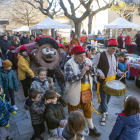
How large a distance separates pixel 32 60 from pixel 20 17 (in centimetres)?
2527

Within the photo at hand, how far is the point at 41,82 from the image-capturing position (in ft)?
10.00

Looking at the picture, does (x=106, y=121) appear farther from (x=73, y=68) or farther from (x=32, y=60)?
(x=32, y=60)

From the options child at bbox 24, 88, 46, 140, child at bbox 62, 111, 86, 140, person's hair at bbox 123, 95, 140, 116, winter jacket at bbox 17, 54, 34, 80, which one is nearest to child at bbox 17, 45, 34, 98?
winter jacket at bbox 17, 54, 34, 80

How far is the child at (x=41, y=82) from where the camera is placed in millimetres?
2986

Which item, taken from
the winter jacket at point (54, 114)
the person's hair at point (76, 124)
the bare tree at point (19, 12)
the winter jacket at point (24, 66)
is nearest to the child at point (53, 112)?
the winter jacket at point (54, 114)

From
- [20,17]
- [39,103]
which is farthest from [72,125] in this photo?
[20,17]

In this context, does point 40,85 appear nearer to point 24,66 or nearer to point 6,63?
point 6,63

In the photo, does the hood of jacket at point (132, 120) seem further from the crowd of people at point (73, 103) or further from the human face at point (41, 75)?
the human face at point (41, 75)

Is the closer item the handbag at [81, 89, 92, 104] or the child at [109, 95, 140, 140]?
the child at [109, 95, 140, 140]

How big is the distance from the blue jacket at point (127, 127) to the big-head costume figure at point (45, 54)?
2.76m

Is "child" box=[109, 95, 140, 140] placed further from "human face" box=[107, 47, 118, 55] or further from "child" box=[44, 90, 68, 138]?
"human face" box=[107, 47, 118, 55]

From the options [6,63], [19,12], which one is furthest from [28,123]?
[19,12]

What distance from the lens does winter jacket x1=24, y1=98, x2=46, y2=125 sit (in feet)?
8.12

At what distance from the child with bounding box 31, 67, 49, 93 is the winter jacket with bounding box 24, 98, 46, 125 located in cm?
47
